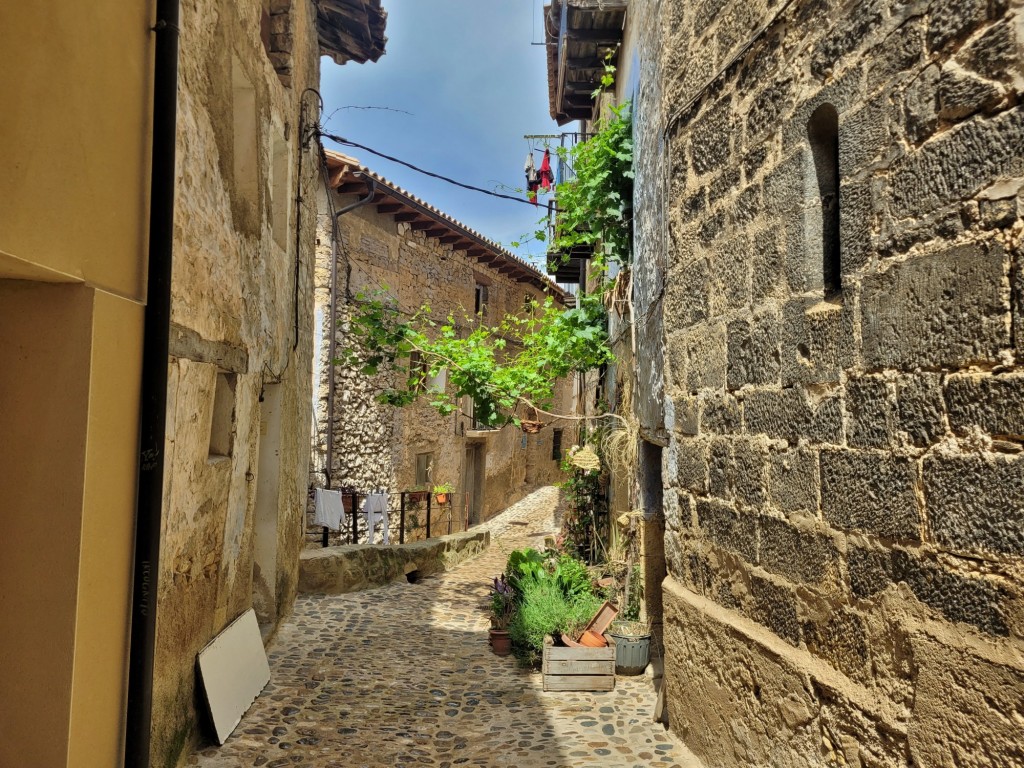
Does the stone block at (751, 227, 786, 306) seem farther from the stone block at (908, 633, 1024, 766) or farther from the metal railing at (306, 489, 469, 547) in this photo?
the metal railing at (306, 489, 469, 547)

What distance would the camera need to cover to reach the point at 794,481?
2.74m

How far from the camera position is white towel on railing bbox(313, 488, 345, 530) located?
413 inches

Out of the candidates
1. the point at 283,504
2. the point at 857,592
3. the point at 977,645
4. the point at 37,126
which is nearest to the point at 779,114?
the point at 857,592

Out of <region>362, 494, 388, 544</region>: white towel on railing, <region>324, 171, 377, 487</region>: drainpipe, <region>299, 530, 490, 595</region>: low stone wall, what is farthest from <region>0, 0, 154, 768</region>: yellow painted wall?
<region>362, 494, 388, 544</region>: white towel on railing

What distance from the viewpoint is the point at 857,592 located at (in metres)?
2.38

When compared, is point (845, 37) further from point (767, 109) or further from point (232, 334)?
point (232, 334)

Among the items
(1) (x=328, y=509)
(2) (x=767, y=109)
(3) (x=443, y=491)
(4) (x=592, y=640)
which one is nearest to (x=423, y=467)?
(3) (x=443, y=491)

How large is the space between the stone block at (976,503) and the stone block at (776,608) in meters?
0.87

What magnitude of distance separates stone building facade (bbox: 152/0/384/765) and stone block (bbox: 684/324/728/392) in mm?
2462

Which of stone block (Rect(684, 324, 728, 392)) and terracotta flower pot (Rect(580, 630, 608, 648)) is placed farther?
terracotta flower pot (Rect(580, 630, 608, 648))

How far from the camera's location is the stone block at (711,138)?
3299 millimetres

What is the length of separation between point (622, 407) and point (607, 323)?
1.63 metres

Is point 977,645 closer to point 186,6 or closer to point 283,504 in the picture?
point 186,6

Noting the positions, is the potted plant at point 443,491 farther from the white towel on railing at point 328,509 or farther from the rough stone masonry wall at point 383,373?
the white towel on railing at point 328,509
